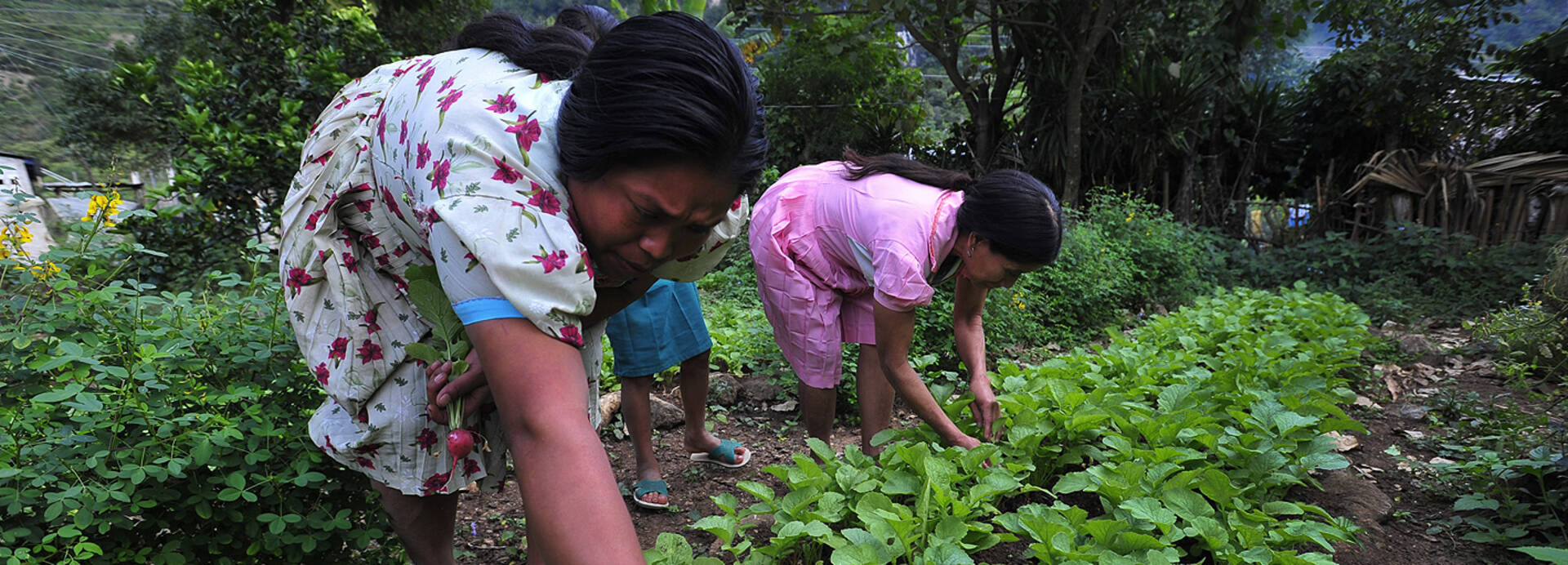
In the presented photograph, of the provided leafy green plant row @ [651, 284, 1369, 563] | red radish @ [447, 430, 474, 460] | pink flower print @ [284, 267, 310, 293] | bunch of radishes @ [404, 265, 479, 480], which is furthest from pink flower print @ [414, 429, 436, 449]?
leafy green plant row @ [651, 284, 1369, 563]

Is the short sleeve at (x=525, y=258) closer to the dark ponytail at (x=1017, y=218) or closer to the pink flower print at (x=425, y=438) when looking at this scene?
the pink flower print at (x=425, y=438)

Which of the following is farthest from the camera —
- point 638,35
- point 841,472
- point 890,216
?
point 890,216

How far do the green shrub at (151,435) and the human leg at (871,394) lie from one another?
1.55m

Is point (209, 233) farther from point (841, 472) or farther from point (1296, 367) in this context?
point (1296, 367)

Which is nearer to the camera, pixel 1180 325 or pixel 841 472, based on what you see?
pixel 841 472

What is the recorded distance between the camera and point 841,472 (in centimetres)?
205

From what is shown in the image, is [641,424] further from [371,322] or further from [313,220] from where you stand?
[313,220]

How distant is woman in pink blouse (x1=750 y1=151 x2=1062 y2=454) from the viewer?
225 centimetres

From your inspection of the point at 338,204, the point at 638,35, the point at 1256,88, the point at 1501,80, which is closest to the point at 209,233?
the point at 338,204

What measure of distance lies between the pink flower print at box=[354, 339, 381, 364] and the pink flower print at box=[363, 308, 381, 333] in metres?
0.02

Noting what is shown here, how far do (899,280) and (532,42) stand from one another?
1.18m

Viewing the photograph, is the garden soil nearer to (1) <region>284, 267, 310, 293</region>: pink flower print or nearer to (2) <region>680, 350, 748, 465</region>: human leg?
(2) <region>680, 350, 748, 465</region>: human leg

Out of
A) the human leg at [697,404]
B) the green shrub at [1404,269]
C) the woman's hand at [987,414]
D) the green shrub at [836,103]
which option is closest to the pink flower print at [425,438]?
the human leg at [697,404]

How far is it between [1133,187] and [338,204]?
9323mm
